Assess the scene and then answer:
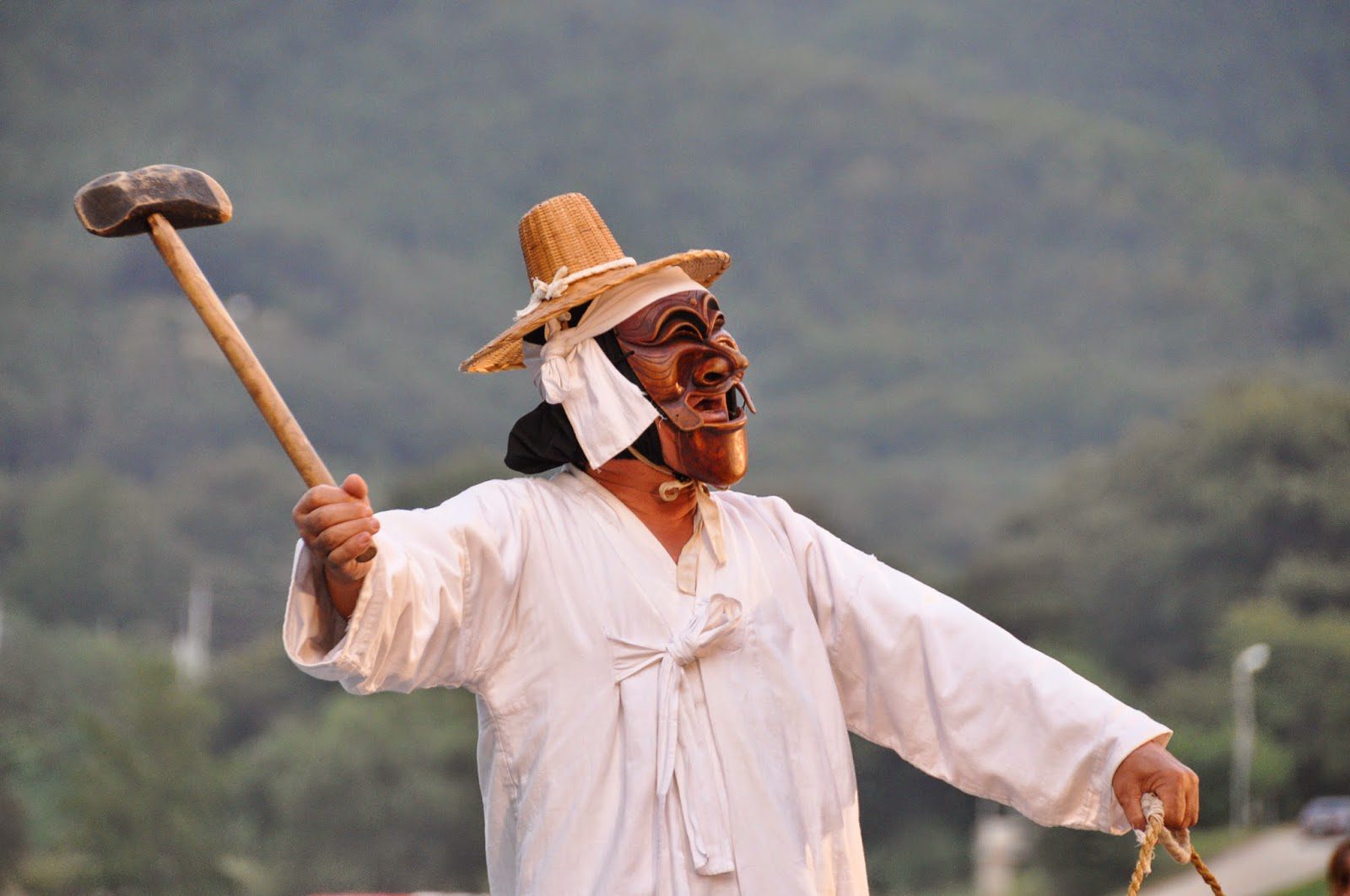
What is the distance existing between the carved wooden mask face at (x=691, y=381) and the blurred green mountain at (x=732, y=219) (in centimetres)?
6052

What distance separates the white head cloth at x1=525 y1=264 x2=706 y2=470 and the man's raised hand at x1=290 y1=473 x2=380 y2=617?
0.65 m

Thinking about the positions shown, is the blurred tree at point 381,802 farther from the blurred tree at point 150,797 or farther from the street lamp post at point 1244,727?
the street lamp post at point 1244,727

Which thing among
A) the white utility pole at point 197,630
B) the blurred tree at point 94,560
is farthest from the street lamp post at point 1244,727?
the blurred tree at point 94,560

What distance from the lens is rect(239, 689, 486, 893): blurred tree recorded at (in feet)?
129

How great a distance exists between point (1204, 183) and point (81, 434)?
5507cm

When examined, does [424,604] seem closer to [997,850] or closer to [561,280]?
[561,280]

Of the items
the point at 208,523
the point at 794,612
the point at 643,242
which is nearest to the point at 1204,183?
the point at 643,242

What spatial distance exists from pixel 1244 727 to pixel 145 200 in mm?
45110

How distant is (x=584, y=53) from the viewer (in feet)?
356

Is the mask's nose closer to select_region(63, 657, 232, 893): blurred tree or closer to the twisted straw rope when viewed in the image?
the twisted straw rope

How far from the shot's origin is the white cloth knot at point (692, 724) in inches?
126

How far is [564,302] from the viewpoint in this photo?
346cm

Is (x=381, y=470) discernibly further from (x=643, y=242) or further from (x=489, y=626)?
(x=489, y=626)

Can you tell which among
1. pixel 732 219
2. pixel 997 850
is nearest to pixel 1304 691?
pixel 997 850
